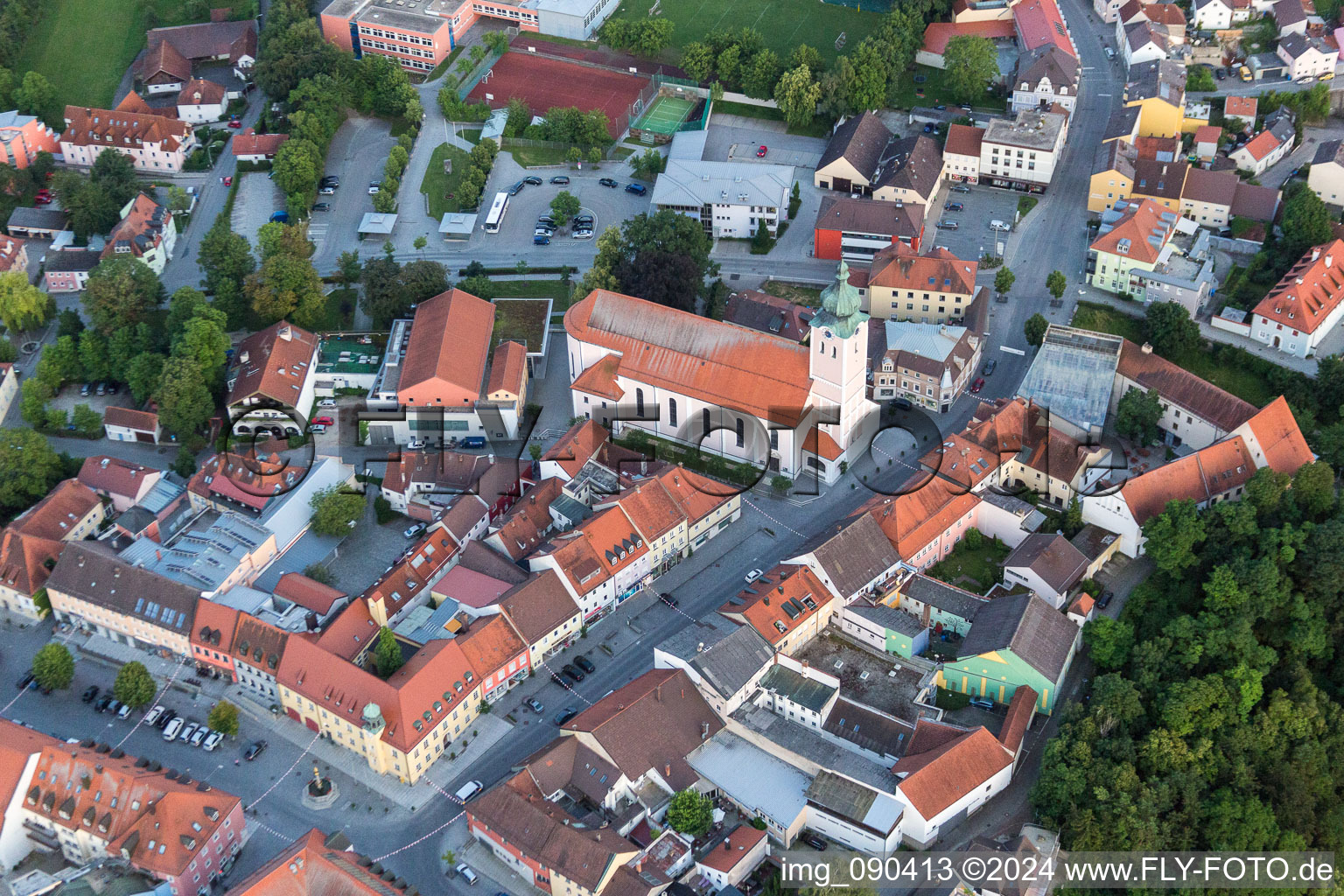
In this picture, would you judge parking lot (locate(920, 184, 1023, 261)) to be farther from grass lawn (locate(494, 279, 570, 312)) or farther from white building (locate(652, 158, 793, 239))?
grass lawn (locate(494, 279, 570, 312))

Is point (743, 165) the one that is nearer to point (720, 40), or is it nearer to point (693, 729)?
point (720, 40)

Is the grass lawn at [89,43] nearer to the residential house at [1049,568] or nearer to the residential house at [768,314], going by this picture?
the residential house at [768,314]

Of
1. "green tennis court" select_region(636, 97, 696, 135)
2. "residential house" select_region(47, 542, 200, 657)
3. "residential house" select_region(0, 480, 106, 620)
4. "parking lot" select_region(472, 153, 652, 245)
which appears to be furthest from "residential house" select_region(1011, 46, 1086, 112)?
"residential house" select_region(0, 480, 106, 620)

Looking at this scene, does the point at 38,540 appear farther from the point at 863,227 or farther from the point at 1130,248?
the point at 1130,248

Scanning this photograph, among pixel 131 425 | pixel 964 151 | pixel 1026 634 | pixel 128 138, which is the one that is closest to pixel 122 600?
pixel 131 425

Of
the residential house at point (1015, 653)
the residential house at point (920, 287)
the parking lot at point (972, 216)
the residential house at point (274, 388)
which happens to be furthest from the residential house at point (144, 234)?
the residential house at point (1015, 653)

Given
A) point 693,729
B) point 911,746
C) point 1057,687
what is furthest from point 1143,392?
point 693,729
